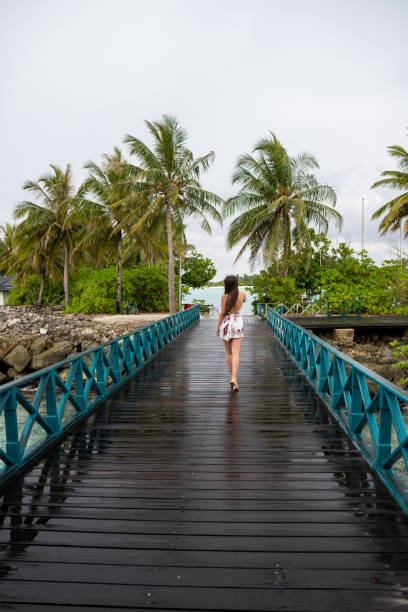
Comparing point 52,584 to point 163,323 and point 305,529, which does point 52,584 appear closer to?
point 305,529

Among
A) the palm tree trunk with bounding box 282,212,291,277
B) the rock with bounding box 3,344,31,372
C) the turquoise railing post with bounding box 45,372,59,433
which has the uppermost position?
the palm tree trunk with bounding box 282,212,291,277

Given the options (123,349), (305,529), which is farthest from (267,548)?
(123,349)

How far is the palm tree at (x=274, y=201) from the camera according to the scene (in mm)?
20234

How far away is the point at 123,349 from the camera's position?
704 centimetres

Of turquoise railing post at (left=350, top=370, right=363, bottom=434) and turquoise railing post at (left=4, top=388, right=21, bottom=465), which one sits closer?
turquoise railing post at (left=4, top=388, right=21, bottom=465)

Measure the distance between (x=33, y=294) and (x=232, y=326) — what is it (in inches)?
1396

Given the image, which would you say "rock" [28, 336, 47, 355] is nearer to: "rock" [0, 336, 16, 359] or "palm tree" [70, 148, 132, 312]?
"rock" [0, 336, 16, 359]

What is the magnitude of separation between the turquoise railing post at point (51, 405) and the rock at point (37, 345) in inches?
560

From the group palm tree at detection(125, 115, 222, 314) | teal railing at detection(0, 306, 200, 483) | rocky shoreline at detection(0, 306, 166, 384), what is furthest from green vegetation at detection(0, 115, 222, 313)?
→ teal railing at detection(0, 306, 200, 483)

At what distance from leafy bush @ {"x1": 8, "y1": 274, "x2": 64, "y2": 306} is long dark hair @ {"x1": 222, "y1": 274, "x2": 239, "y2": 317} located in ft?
112

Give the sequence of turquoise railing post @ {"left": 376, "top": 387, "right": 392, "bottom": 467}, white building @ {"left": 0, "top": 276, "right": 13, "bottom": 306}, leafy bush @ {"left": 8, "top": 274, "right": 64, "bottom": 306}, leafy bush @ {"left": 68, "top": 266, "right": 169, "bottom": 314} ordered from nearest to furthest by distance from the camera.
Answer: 1. turquoise railing post @ {"left": 376, "top": 387, "right": 392, "bottom": 467}
2. leafy bush @ {"left": 68, "top": 266, "right": 169, "bottom": 314}
3. leafy bush @ {"left": 8, "top": 274, "right": 64, "bottom": 306}
4. white building @ {"left": 0, "top": 276, "right": 13, "bottom": 306}

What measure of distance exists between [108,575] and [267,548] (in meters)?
0.88

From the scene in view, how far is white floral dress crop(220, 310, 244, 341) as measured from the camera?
5863mm

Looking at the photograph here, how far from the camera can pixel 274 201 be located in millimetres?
20281
